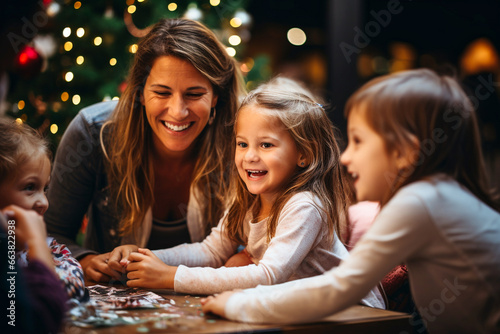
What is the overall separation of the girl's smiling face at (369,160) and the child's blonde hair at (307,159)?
29 centimetres

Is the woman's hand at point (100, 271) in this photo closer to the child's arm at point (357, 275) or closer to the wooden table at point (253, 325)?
the wooden table at point (253, 325)

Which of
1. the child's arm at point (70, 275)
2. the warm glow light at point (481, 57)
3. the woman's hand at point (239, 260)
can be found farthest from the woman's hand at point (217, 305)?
the warm glow light at point (481, 57)

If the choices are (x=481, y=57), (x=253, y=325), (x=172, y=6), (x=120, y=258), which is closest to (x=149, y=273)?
(x=120, y=258)

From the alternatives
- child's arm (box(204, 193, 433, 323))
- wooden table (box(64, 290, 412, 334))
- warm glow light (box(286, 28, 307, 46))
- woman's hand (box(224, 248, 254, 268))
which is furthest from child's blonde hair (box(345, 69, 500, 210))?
warm glow light (box(286, 28, 307, 46))

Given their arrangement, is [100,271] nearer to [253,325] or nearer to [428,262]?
[253,325]

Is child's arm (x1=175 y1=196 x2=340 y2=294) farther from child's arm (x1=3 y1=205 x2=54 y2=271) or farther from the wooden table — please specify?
child's arm (x1=3 y1=205 x2=54 y2=271)

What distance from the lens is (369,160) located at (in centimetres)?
96

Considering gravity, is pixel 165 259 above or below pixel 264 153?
below

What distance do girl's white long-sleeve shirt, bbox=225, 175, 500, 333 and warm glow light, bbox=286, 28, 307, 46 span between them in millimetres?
4740

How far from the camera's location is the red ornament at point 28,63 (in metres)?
2.06

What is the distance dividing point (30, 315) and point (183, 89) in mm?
899

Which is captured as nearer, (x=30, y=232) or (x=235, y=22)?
(x=30, y=232)

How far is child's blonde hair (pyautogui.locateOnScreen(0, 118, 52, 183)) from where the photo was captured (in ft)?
3.56

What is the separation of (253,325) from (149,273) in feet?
1.31
